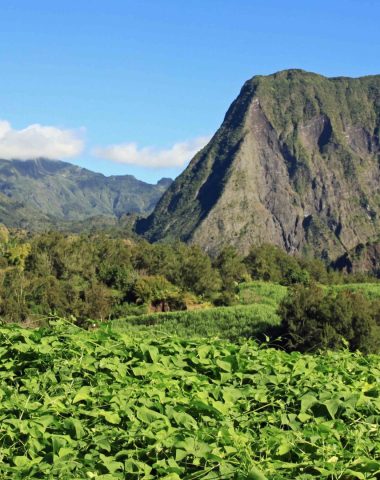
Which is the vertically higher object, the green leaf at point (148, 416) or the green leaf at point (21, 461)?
the green leaf at point (148, 416)

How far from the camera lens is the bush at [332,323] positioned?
27406 millimetres

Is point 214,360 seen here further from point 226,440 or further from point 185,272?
point 185,272

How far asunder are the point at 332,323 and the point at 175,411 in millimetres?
25318

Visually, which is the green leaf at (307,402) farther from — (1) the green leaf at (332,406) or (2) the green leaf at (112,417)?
(2) the green leaf at (112,417)

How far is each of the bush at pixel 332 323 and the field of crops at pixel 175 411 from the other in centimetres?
2208

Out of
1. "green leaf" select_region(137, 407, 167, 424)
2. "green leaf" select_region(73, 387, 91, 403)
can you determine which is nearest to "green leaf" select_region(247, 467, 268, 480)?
"green leaf" select_region(137, 407, 167, 424)

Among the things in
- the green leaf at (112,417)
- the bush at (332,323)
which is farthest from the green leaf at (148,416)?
the bush at (332,323)

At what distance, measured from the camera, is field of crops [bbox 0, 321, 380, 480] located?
128 inches

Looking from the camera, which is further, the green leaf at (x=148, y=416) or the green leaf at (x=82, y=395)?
the green leaf at (x=82, y=395)

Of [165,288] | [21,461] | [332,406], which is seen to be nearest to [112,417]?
[21,461]

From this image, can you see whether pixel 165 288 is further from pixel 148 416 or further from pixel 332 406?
pixel 148 416

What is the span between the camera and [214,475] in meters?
3.11

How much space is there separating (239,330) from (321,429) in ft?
94.4

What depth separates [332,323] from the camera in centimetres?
2809
